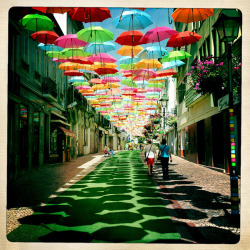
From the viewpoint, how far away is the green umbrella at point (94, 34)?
7.88 meters

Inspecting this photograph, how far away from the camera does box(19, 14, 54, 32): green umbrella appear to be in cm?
765

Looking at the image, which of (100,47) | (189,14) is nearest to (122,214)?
(189,14)

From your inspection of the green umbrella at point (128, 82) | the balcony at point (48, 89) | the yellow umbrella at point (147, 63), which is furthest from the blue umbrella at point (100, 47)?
the balcony at point (48, 89)

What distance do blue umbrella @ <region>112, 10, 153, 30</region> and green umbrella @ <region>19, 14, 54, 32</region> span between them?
71.2 inches

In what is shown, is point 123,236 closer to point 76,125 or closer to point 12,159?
point 12,159

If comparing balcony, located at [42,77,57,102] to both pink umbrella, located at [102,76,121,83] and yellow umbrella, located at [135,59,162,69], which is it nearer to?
pink umbrella, located at [102,76,121,83]

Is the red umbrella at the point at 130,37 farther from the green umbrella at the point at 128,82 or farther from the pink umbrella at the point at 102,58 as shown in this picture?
the green umbrella at the point at 128,82

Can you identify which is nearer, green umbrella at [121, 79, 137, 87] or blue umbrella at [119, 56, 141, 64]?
blue umbrella at [119, 56, 141, 64]

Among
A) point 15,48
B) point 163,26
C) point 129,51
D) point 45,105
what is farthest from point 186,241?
point 45,105

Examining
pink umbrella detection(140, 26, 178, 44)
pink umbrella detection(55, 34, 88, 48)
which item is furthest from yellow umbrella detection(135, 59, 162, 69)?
pink umbrella detection(55, 34, 88, 48)

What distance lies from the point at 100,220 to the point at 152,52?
6.04 m

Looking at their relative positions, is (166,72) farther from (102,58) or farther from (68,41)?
(68,41)

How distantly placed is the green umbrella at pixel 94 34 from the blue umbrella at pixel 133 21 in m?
0.41

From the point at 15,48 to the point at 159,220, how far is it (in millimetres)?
9903
